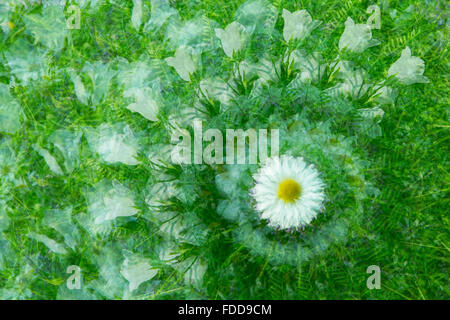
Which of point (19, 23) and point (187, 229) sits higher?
point (19, 23)

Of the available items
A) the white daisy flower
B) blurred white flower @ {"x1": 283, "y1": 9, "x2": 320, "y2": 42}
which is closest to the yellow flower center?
the white daisy flower

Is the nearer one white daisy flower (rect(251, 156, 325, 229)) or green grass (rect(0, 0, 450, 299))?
white daisy flower (rect(251, 156, 325, 229))

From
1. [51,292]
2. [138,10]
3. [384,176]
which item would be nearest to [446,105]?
[384,176]

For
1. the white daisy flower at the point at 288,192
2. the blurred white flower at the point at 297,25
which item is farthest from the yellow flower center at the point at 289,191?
the blurred white flower at the point at 297,25

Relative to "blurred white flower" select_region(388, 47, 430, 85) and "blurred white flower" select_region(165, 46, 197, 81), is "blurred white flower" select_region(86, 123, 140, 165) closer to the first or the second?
"blurred white flower" select_region(165, 46, 197, 81)

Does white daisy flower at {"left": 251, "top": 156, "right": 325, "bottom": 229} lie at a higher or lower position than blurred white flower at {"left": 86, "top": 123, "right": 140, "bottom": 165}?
lower

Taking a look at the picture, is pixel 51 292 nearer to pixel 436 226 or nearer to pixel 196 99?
pixel 196 99

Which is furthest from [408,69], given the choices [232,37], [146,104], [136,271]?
[136,271]
